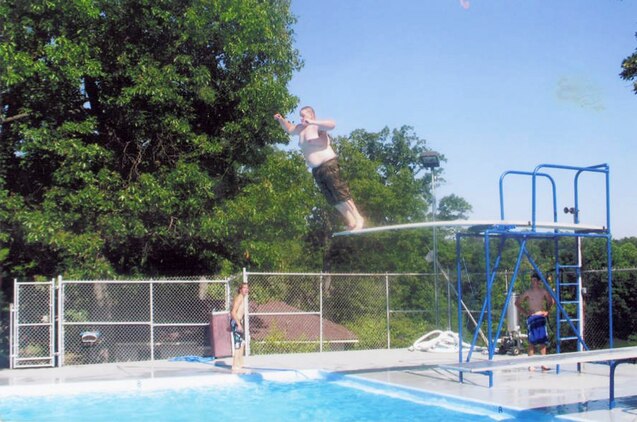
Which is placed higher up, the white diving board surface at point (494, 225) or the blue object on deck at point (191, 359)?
the white diving board surface at point (494, 225)

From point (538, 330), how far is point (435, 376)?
186cm

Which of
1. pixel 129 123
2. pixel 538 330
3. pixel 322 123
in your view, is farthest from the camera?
pixel 129 123

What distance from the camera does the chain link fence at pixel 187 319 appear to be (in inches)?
563

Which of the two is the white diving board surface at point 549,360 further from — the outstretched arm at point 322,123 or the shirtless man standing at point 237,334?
the shirtless man standing at point 237,334

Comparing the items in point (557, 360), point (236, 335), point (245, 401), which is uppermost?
point (557, 360)

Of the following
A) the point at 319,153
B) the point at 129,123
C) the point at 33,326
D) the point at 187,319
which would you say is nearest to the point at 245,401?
the point at 319,153

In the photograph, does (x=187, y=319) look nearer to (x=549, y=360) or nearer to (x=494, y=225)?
(x=494, y=225)

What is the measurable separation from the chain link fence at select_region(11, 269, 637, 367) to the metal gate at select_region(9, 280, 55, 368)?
0.02m

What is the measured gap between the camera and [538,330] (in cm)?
1133

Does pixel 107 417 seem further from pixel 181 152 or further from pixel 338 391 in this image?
pixel 181 152

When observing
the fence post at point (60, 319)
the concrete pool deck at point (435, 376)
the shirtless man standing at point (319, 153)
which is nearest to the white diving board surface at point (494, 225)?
the shirtless man standing at point (319, 153)

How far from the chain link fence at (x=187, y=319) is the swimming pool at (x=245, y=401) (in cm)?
264

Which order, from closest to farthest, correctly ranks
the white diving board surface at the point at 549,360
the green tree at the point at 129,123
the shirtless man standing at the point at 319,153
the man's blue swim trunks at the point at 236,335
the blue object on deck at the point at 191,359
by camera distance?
the white diving board surface at the point at 549,360, the shirtless man standing at the point at 319,153, the man's blue swim trunks at the point at 236,335, the green tree at the point at 129,123, the blue object on deck at the point at 191,359

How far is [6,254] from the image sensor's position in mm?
14836
